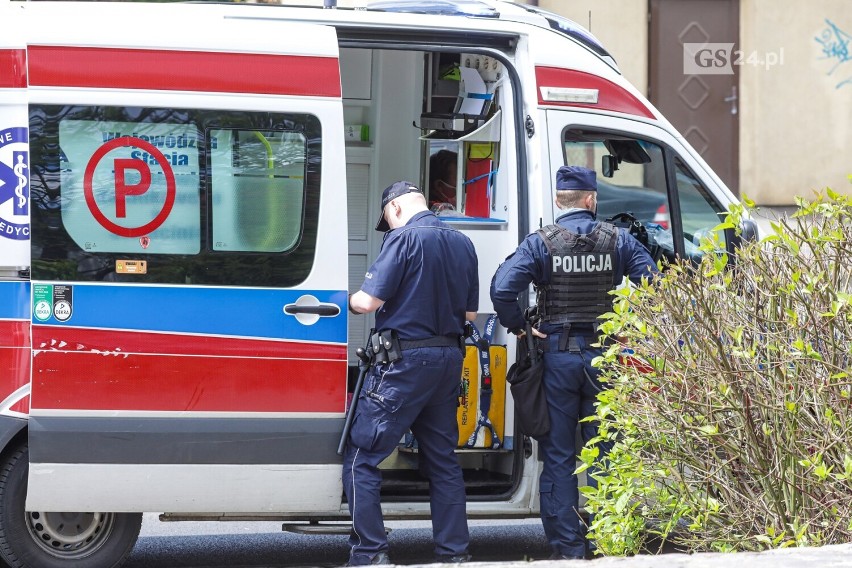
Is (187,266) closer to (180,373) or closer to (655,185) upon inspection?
(180,373)

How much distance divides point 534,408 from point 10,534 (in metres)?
2.25

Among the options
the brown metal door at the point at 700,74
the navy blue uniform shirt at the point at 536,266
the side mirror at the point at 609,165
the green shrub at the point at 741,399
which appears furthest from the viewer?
the brown metal door at the point at 700,74

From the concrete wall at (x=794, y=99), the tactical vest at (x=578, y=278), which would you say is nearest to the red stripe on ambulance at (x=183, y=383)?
the tactical vest at (x=578, y=278)

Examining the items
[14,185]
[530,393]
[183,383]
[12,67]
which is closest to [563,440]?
[530,393]

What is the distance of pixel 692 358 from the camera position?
3.76m

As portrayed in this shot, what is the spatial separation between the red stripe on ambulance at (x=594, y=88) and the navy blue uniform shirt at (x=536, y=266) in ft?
1.76

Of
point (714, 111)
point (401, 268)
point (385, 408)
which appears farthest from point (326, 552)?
point (714, 111)

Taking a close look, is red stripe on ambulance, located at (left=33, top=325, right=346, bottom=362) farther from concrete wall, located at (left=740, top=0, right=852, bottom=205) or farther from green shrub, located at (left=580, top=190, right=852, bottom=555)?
concrete wall, located at (left=740, top=0, right=852, bottom=205)

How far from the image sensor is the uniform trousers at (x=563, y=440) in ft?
17.2

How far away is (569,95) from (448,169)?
1259 mm

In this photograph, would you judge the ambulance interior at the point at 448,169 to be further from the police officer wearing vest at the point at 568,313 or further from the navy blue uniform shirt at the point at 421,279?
the navy blue uniform shirt at the point at 421,279

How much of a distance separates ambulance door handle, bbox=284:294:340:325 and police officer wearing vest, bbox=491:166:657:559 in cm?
74

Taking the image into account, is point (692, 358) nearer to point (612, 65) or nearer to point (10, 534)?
point (612, 65)

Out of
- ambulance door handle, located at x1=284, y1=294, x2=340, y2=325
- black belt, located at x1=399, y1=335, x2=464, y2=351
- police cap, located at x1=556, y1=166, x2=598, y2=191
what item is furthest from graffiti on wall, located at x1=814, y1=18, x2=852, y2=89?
ambulance door handle, located at x1=284, y1=294, x2=340, y2=325
